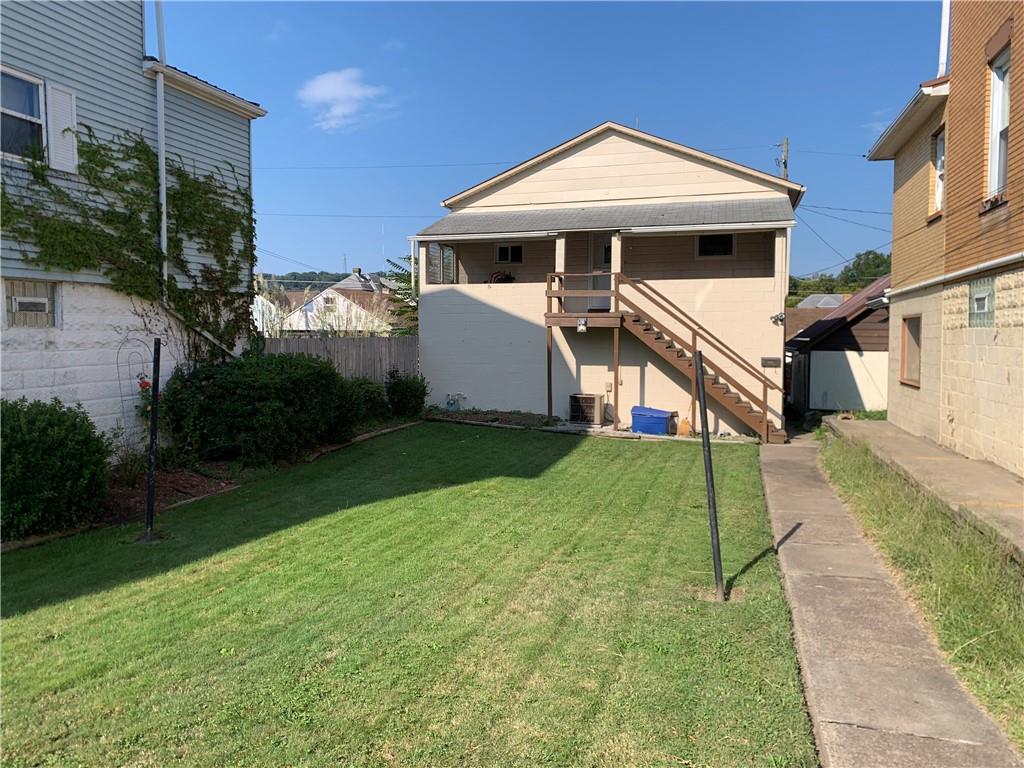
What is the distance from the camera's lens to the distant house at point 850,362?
701 inches

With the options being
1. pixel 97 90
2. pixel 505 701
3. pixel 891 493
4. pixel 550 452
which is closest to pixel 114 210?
pixel 97 90

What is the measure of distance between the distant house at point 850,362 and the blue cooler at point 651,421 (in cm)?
665

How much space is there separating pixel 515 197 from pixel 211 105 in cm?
821

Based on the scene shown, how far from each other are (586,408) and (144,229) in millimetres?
9361

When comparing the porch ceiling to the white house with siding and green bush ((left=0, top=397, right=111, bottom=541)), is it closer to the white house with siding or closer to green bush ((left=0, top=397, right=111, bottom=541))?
the white house with siding

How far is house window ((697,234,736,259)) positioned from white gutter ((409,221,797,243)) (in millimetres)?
1811

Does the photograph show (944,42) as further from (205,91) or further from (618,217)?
(205,91)

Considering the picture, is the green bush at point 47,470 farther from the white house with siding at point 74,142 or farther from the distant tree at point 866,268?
the distant tree at point 866,268

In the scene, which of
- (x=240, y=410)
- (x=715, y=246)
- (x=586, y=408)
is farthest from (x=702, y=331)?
(x=240, y=410)

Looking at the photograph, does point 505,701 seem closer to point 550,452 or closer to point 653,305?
point 550,452

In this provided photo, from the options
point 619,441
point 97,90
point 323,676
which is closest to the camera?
point 323,676

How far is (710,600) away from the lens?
4.84 metres

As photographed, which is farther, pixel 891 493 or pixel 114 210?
pixel 114 210

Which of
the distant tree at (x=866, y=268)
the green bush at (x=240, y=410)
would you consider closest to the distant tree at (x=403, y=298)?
the green bush at (x=240, y=410)
